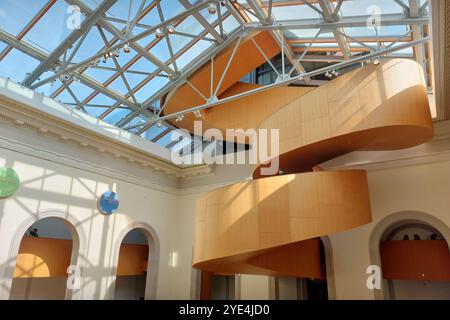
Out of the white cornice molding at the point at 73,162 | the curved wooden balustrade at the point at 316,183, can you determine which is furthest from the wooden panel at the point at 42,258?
the curved wooden balustrade at the point at 316,183

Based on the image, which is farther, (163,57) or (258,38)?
(163,57)

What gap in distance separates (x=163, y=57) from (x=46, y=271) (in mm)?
6511

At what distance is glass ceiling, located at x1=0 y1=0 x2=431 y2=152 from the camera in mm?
7117

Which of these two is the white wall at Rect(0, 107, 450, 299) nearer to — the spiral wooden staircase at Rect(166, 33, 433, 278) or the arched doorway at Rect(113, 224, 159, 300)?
the arched doorway at Rect(113, 224, 159, 300)

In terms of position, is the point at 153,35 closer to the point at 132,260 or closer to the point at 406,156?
the point at 406,156

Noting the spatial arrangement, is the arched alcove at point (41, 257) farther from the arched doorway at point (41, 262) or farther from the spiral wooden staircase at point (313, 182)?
the spiral wooden staircase at point (313, 182)

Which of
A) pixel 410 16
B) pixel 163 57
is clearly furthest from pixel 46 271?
pixel 410 16

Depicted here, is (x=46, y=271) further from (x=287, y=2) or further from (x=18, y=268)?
(x=287, y=2)

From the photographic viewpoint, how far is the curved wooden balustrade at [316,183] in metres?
6.20

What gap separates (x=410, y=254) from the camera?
758cm

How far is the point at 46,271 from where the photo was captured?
8.80 meters

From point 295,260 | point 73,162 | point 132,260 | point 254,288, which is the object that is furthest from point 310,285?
point 73,162

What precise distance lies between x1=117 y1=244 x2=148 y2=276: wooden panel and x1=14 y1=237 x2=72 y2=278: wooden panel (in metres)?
1.71

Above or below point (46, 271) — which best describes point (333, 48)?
above
